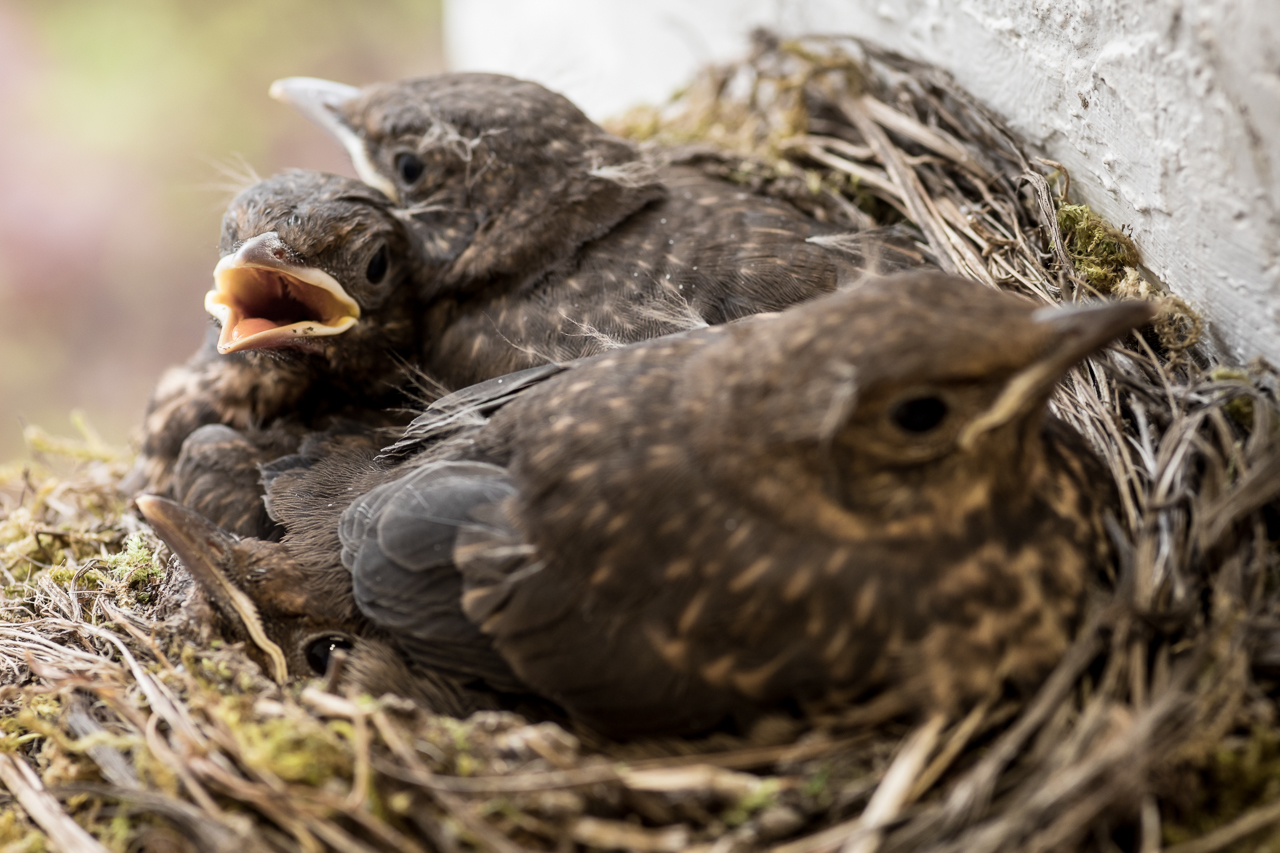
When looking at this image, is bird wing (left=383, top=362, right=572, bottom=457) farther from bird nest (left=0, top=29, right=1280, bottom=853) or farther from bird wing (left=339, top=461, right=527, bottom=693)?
bird nest (left=0, top=29, right=1280, bottom=853)

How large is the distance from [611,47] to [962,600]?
2.42 m

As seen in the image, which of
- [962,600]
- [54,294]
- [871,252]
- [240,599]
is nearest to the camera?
[962,600]

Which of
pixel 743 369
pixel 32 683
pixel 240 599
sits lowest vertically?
pixel 32 683

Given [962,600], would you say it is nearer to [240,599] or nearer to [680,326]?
[680,326]

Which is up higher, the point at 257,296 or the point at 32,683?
the point at 257,296

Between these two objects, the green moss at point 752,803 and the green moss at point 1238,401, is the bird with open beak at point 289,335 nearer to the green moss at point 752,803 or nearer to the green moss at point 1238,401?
the green moss at point 752,803

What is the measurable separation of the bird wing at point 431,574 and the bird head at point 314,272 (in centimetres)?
56

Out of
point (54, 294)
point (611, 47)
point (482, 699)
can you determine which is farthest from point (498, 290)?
point (54, 294)

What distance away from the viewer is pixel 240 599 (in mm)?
1469

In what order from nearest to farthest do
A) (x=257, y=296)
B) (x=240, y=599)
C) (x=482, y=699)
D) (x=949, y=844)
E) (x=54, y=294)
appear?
(x=949, y=844)
(x=482, y=699)
(x=240, y=599)
(x=257, y=296)
(x=54, y=294)

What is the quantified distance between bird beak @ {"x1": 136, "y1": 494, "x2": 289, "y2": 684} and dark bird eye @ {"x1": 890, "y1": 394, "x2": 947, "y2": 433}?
91cm

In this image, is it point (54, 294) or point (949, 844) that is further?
point (54, 294)

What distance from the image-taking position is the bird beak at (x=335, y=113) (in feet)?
6.96

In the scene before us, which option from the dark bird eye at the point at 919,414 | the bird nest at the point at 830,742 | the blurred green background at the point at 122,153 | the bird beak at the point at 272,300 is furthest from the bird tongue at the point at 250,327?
the blurred green background at the point at 122,153
